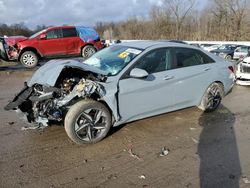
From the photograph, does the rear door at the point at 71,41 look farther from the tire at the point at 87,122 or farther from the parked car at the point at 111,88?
the tire at the point at 87,122

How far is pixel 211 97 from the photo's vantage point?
598 cm

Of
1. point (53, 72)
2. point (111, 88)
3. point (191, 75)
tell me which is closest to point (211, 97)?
point (191, 75)

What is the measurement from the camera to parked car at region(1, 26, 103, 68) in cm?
1255

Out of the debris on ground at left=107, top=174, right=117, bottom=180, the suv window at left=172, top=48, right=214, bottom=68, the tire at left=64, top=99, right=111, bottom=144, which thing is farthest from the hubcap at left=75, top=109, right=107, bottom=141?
the suv window at left=172, top=48, right=214, bottom=68

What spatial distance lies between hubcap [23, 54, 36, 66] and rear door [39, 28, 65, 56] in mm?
534

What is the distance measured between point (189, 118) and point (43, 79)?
9.99ft

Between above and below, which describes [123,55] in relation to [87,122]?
above

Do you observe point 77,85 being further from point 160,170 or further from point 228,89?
point 228,89

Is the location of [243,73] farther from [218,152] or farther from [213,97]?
[218,152]

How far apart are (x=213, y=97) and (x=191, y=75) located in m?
0.92

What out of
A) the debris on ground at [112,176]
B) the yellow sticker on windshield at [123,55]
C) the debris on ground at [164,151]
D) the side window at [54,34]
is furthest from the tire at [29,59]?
the debris on ground at [112,176]

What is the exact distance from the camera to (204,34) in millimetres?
45219

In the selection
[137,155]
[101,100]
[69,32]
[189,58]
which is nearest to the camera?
[137,155]

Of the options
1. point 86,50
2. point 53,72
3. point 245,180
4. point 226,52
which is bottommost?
point 245,180
